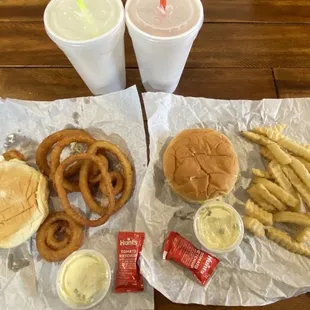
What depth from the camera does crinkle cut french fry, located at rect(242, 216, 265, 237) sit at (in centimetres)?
122

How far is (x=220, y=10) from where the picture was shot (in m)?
1.66

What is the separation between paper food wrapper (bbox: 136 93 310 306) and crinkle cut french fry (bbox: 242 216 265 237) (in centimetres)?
4

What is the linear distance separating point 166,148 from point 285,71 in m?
0.62

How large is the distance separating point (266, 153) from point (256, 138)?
0.21ft

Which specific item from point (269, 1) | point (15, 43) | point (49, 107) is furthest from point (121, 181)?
point (269, 1)

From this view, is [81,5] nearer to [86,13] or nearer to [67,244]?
[86,13]

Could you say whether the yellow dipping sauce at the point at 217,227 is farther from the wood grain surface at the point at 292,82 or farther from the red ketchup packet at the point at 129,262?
the wood grain surface at the point at 292,82

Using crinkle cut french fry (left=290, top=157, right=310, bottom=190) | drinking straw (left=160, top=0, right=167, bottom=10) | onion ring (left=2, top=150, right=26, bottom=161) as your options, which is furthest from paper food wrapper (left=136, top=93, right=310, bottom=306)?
onion ring (left=2, top=150, right=26, bottom=161)

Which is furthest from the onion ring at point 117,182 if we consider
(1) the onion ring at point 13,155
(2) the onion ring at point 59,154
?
(1) the onion ring at point 13,155

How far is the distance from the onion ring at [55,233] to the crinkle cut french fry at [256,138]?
0.73 m

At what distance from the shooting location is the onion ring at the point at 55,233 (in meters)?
1.25

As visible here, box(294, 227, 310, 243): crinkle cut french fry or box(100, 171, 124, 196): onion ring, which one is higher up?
box(100, 171, 124, 196): onion ring

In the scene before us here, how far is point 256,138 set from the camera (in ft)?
4.47

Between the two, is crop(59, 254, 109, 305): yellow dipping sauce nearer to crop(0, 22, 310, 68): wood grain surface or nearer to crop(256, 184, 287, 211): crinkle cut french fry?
crop(256, 184, 287, 211): crinkle cut french fry
